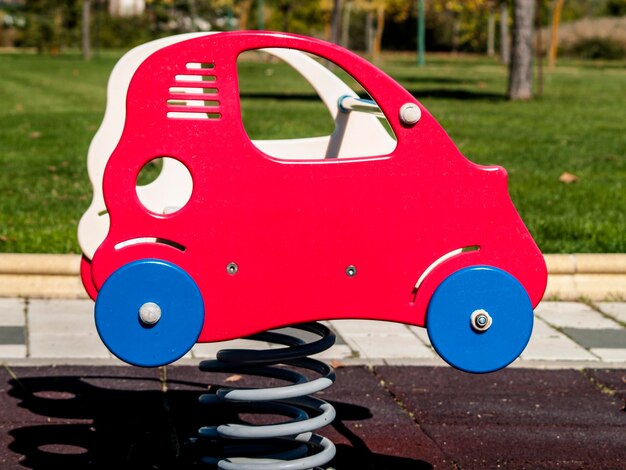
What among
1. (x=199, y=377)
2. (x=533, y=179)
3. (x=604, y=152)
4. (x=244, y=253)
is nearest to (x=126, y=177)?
(x=244, y=253)

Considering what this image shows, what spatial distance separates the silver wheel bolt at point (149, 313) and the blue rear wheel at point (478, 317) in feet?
2.43

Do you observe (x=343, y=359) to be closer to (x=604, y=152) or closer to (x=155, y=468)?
(x=155, y=468)

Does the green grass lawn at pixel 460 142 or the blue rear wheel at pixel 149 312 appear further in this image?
the green grass lawn at pixel 460 142

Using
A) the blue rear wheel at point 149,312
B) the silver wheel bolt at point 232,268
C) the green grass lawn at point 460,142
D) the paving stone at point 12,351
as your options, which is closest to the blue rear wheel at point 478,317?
the silver wheel bolt at point 232,268

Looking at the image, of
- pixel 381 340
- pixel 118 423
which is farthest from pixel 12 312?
pixel 381 340

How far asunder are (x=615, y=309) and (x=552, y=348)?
0.97 meters

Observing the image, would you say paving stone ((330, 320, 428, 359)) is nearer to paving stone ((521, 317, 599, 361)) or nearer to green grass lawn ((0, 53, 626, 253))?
paving stone ((521, 317, 599, 361))

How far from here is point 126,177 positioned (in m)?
3.01

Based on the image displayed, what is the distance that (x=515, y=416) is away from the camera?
174 inches

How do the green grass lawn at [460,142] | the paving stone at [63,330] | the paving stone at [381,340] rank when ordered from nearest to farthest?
the paving stone at [63,330] < the paving stone at [381,340] < the green grass lawn at [460,142]

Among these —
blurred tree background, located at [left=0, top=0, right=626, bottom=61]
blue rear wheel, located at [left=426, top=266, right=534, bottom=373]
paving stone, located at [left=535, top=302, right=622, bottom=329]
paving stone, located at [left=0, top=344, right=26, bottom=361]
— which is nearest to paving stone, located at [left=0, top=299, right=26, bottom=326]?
paving stone, located at [left=0, top=344, right=26, bottom=361]

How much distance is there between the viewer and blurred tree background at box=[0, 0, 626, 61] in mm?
43875

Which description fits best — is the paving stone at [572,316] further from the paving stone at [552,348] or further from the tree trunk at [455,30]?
the tree trunk at [455,30]

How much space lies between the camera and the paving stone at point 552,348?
527 centimetres
